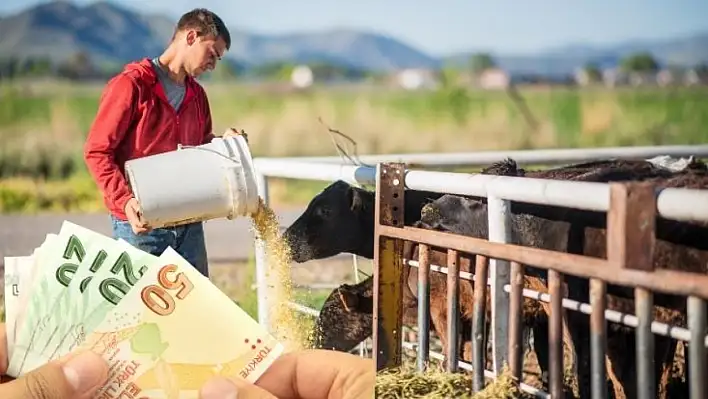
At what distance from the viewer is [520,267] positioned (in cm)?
283

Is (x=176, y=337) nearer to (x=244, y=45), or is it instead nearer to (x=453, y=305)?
(x=453, y=305)

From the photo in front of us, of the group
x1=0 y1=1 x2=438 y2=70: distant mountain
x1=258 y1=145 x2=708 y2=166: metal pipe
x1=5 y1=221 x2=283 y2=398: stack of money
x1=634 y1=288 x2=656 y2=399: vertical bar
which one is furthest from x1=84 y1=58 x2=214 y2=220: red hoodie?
x1=0 y1=1 x2=438 y2=70: distant mountain

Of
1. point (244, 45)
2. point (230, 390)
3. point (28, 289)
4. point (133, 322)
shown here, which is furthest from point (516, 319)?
point (244, 45)

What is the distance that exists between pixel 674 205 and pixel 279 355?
3.10ft

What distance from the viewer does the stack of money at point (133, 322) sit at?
2639 mm

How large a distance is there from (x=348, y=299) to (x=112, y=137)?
3.78 ft

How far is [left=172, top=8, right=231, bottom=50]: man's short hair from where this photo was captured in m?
3.43

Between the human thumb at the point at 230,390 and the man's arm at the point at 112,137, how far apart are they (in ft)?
3.14

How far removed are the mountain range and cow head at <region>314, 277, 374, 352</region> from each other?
428 centimetres

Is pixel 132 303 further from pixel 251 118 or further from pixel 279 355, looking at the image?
pixel 251 118

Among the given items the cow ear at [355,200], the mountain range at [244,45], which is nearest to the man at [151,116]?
the cow ear at [355,200]

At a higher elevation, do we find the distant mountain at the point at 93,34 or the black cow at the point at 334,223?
the distant mountain at the point at 93,34

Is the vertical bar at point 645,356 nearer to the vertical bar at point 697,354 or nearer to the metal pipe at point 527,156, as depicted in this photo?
the vertical bar at point 697,354

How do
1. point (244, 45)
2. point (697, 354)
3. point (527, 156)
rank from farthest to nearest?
1. point (244, 45)
2. point (527, 156)
3. point (697, 354)
